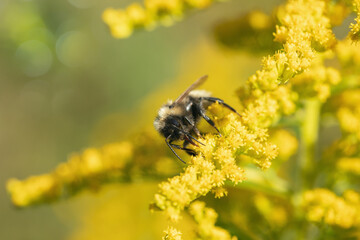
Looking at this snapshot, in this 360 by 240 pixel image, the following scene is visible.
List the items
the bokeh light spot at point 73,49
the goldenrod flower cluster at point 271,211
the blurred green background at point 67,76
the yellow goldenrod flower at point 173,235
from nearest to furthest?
the yellow goldenrod flower at point 173,235 < the goldenrod flower cluster at point 271,211 < the blurred green background at point 67,76 < the bokeh light spot at point 73,49

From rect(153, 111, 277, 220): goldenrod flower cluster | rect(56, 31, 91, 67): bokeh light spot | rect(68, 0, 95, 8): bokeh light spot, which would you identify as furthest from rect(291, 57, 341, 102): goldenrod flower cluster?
rect(68, 0, 95, 8): bokeh light spot

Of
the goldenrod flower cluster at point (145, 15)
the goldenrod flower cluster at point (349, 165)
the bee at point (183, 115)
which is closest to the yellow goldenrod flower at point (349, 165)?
the goldenrod flower cluster at point (349, 165)

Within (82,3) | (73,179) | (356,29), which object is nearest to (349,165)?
(356,29)

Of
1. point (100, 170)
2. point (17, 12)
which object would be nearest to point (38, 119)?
point (17, 12)

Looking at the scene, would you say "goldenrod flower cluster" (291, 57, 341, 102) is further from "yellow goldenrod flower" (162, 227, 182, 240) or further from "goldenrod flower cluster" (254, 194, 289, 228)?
"yellow goldenrod flower" (162, 227, 182, 240)

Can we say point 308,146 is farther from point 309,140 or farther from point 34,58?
point 34,58

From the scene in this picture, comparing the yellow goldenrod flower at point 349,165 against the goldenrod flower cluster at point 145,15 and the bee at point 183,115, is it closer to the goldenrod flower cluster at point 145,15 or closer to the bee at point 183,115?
the bee at point 183,115
